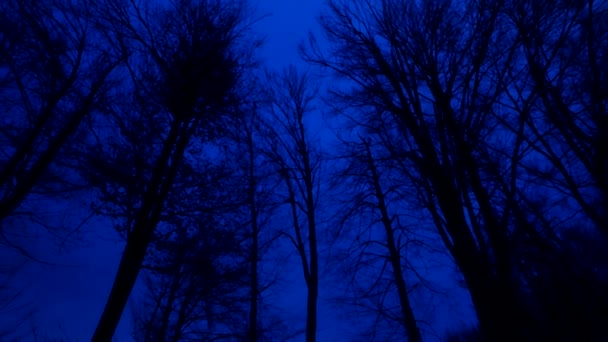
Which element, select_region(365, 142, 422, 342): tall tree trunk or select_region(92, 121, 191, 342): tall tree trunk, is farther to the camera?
select_region(365, 142, 422, 342): tall tree trunk

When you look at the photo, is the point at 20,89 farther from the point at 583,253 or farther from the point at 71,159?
A: the point at 583,253

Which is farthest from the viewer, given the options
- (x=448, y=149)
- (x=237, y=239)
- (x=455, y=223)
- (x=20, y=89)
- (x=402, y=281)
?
(x=402, y=281)

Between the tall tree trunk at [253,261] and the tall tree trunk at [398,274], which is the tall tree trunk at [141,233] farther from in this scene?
the tall tree trunk at [398,274]

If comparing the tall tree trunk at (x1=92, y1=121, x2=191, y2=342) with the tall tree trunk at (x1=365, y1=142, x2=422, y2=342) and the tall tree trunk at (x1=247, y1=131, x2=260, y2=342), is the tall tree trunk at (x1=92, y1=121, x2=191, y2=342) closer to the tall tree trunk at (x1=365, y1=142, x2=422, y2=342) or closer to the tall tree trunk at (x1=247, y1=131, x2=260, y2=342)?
the tall tree trunk at (x1=247, y1=131, x2=260, y2=342)

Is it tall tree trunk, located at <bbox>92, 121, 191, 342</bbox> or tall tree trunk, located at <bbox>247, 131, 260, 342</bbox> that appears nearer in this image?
tall tree trunk, located at <bbox>92, 121, 191, 342</bbox>

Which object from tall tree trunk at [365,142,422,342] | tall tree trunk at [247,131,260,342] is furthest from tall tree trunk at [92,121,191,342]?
tall tree trunk at [365,142,422,342]

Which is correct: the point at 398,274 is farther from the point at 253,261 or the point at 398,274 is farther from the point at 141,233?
the point at 141,233

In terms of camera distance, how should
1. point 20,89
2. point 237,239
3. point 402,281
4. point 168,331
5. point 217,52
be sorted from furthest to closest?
point 168,331 → point 402,281 → point 237,239 → point 217,52 → point 20,89

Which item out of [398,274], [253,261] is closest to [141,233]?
[253,261]

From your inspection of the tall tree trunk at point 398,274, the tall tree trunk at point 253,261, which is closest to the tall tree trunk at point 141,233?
the tall tree trunk at point 253,261

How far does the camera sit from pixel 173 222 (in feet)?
22.9

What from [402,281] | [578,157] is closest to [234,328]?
[402,281]

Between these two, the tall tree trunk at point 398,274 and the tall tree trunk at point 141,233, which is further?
the tall tree trunk at point 398,274

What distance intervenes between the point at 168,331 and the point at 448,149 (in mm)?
10614
